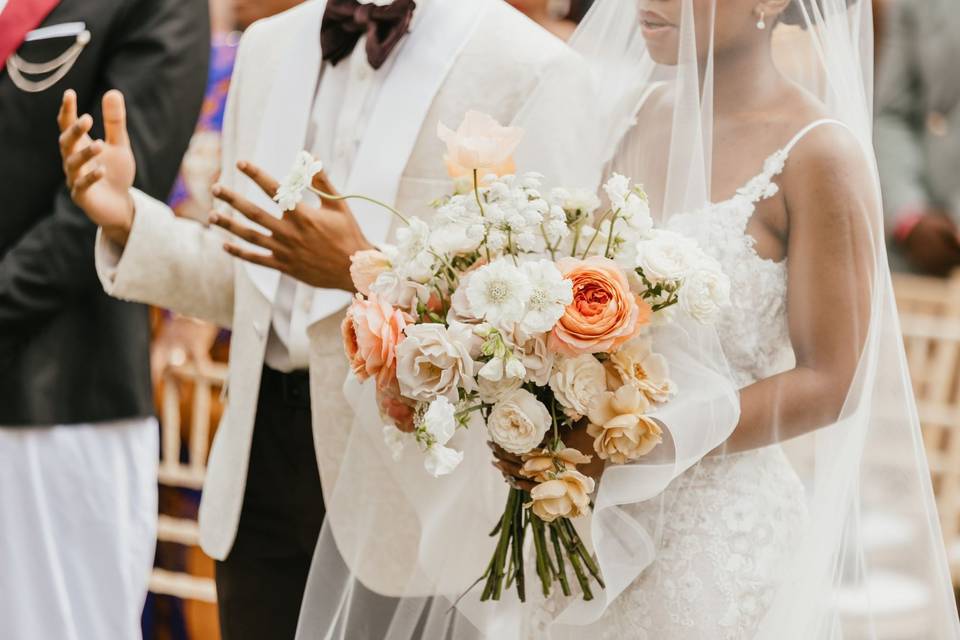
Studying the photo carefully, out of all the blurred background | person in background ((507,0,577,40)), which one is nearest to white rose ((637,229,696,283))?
person in background ((507,0,577,40))

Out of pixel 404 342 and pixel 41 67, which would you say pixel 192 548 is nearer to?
pixel 41 67

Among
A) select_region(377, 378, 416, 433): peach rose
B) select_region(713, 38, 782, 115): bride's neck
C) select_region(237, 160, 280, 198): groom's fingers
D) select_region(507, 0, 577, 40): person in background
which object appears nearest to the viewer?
select_region(377, 378, 416, 433): peach rose

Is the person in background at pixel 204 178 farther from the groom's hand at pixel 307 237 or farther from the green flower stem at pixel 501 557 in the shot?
the green flower stem at pixel 501 557

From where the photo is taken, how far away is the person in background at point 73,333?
7.30ft

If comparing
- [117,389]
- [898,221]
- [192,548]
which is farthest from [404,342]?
[898,221]

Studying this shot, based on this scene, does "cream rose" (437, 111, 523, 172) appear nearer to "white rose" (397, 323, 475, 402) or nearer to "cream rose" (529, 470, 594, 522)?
"white rose" (397, 323, 475, 402)

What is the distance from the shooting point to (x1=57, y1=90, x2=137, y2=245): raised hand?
1948 millimetres

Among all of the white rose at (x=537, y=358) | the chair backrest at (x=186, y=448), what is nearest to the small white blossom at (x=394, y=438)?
the white rose at (x=537, y=358)

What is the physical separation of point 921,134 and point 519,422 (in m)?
2.69

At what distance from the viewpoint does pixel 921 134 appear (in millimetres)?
Answer: 3684

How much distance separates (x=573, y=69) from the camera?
182 cm

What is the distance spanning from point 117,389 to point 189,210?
1.49 m

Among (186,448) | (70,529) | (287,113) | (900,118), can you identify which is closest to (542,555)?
(287,113)

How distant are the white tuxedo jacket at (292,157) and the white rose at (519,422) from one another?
1.62 ft
